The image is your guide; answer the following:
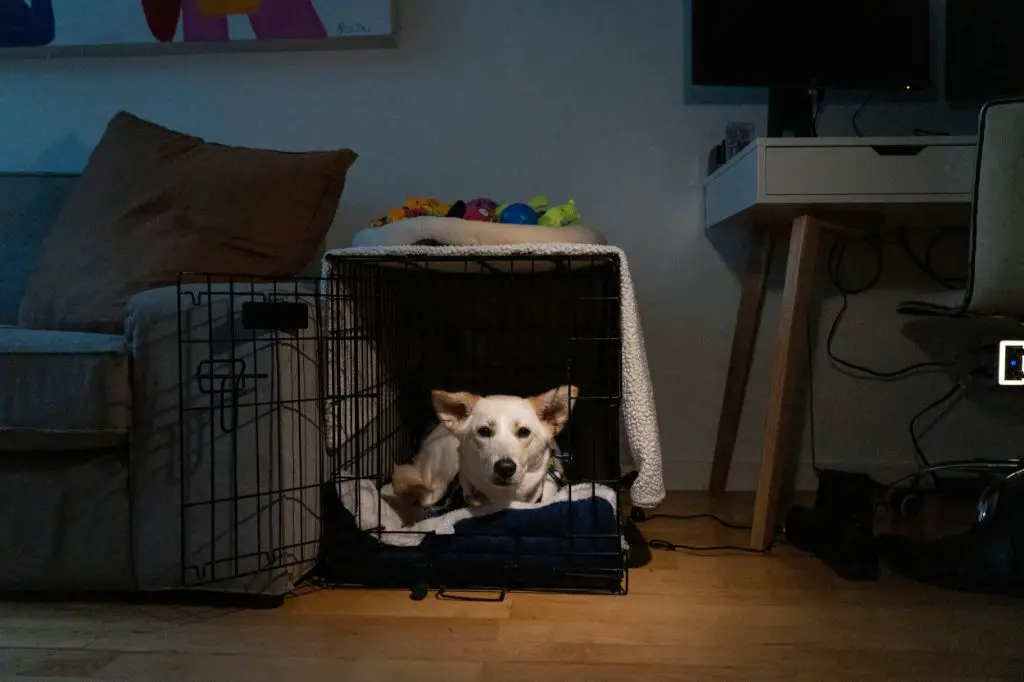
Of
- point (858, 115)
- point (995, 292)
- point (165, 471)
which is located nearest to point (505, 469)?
point (165, 471)

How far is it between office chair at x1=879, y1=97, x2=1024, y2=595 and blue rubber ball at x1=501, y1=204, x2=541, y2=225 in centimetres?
96

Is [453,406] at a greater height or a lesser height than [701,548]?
greater

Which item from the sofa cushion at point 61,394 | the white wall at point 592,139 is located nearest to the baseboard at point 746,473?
the white wall at point 592,139

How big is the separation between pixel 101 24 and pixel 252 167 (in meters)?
0.98

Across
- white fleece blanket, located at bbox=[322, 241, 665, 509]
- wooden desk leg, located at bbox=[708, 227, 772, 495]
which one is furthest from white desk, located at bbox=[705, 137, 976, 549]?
wooden desk leg, located at bbox=[708, 227, 772, 495]

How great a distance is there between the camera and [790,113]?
2166 mm

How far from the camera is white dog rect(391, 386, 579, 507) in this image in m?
1.63

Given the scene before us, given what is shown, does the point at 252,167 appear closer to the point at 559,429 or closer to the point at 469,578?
the point at 559,429

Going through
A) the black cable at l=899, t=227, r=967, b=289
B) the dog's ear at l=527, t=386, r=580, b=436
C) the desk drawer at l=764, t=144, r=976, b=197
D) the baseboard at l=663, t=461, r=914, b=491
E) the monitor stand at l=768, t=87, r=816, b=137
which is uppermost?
the monitor stand at l=768, t=87, r=816, b=137

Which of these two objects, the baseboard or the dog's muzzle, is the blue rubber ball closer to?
the dog's muzzle

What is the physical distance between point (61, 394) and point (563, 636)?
100cm

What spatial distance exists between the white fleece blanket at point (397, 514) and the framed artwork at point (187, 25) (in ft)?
4.69

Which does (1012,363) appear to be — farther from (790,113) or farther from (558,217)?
(558,217)

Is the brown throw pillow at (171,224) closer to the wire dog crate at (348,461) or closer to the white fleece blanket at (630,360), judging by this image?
the wire dog crate at (348,461)
